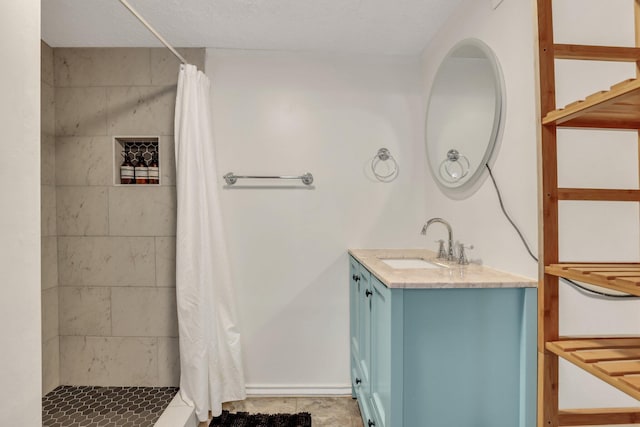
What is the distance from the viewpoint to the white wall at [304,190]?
7.92 feet

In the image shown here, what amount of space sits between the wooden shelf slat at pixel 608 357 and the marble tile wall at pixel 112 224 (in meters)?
2.20

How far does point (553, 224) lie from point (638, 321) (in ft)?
1.33

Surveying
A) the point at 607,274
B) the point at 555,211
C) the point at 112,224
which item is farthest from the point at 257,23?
the point at 607,274

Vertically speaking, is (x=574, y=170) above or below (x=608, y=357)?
above

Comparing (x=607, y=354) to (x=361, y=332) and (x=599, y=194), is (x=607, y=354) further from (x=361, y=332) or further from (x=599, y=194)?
(x=361, y=332)

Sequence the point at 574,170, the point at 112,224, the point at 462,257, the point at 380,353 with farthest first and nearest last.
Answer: the point at 112,224 < the point at 462,257 < the point at 380,353 < the point at 574,170

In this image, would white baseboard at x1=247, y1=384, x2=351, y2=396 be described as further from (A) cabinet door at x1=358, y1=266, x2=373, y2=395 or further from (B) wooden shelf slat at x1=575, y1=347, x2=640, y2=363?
(B) wooden shelf slat at x1=575, y1=347, x2=640, y2=363

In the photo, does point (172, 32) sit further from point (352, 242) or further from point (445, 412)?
point (445, 412)

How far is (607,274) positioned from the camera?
2.29 ft

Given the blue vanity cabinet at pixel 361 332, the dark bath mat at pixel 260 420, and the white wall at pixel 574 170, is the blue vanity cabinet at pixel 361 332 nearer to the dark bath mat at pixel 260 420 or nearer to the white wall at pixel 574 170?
the dark bath mat at pixel 260 420

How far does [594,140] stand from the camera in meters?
1.08

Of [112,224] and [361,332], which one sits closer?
[361,332]

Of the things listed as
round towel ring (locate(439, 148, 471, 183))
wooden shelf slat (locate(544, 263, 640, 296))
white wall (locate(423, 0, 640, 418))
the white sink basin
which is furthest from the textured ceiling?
wooden shelf slat (locate(544, 263, 640, 296))

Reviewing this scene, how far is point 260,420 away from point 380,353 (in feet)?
3.42
